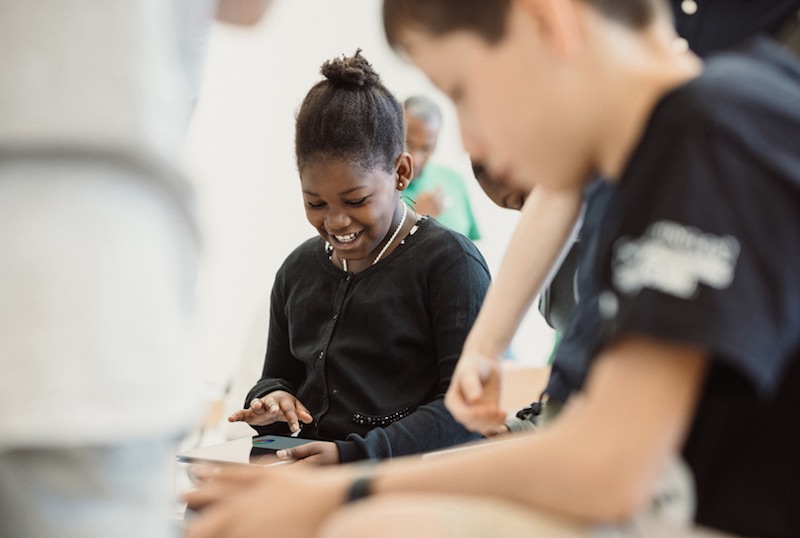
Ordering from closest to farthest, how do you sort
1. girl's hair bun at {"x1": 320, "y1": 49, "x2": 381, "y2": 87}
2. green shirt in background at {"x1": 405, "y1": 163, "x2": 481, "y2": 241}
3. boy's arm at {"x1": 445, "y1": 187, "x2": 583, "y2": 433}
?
boy's arm at {"x1": 445, "y1": 187, "x2": 583, "y2": 433} → girl's hair bun at {"x1": 320, "y1": 49, "x2": 381, "y2": 87} → green shirt in background at {"x1": 405, "y1": 163, "x2": 481, "y2": 241}

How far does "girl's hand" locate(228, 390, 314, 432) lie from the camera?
150 centimetres

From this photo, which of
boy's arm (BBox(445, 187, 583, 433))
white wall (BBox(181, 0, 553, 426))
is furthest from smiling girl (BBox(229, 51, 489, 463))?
white wall (BBox(181, 0, 553, 426))

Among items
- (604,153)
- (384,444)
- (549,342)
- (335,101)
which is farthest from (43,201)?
(549,342)

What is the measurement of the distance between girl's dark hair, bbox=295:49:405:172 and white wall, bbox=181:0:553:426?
1.92 meters

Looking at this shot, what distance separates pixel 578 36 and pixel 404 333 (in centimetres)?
88

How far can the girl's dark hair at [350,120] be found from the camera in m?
1.58

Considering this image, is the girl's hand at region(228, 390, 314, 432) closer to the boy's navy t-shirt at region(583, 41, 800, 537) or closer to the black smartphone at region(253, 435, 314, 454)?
the black smartphone at region(253, 435, 314, 454)

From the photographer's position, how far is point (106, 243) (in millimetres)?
569

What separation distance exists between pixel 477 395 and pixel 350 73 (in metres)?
0.89

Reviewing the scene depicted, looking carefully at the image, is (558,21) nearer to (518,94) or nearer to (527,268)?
(518,94)

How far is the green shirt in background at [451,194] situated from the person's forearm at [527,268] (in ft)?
7.10

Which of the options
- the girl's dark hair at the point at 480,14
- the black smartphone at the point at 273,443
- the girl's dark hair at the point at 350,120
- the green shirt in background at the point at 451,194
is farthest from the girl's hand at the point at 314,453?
the green shirt in background at the point at 451,194

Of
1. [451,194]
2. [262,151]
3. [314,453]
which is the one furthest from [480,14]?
[262,151]

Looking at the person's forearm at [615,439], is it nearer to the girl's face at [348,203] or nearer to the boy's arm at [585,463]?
the boy's arm at [585,463]
